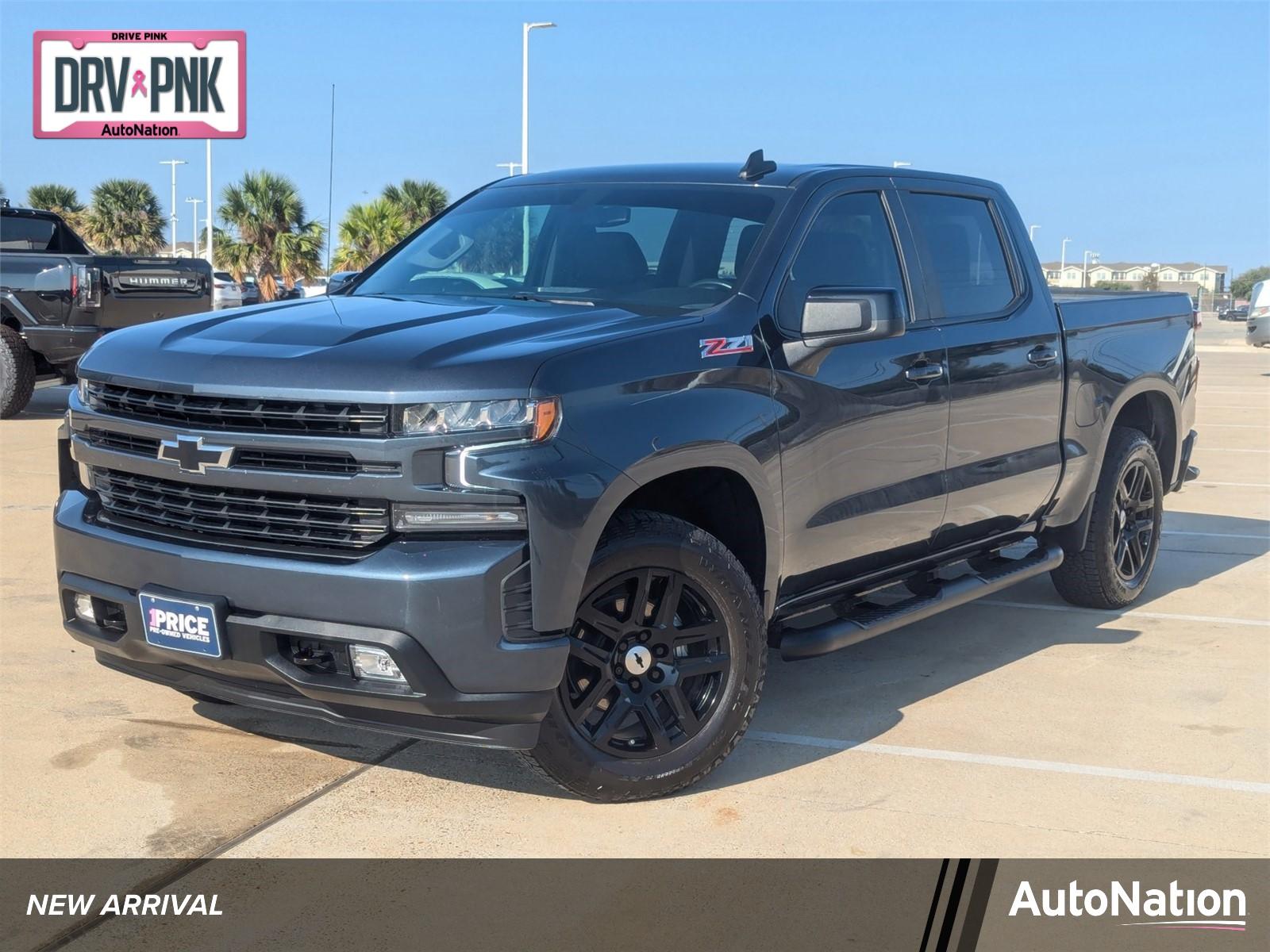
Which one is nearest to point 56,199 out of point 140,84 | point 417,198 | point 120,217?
point 120,217

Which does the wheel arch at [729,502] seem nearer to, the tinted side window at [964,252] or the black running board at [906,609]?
the black running board at [906,609]

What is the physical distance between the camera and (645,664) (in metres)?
4.11

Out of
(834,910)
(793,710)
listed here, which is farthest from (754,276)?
(834,910)

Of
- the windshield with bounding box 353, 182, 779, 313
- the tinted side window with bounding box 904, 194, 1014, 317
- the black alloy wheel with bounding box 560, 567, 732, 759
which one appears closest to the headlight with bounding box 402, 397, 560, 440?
the black alloy wheel with bounding box 560, 567, 732, 759

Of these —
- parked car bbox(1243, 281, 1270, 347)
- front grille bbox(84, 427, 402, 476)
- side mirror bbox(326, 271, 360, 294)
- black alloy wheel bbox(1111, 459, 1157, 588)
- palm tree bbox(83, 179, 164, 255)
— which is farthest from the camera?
palm tree bbox(83, 179, 164, 255)

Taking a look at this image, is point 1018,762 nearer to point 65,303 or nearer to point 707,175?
point 707,175

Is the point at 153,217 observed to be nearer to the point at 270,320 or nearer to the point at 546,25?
the point at 546,25

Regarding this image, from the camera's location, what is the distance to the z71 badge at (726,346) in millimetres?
4223

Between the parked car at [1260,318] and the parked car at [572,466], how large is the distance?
79.0 feet

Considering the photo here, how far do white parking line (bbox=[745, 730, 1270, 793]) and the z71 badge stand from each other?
1.35 m

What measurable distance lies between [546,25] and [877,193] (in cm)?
2668

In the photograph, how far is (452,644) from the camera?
3604mm

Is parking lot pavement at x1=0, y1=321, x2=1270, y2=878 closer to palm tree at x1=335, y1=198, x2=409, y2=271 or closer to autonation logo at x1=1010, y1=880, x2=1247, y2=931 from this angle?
autonation logo at x1=1010, y1=880, x2=1247, y2=931

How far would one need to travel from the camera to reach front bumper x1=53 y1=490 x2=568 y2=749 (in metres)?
3.59
